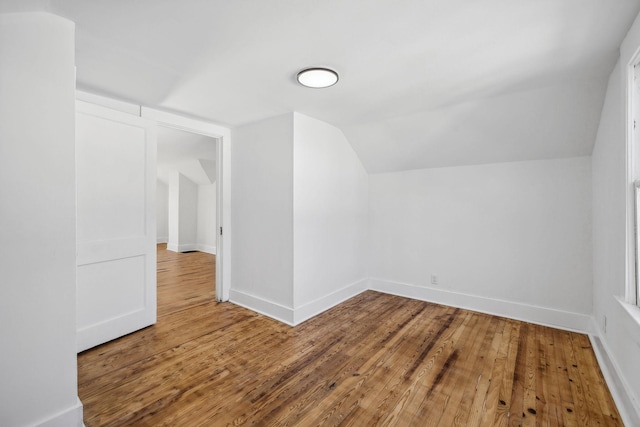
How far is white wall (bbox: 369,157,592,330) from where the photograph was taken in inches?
110

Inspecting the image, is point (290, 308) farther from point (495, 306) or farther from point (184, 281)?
point (184, 281)

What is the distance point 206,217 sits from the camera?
25.6ft

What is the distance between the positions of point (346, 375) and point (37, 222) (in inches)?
82.5

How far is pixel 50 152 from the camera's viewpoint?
145cm

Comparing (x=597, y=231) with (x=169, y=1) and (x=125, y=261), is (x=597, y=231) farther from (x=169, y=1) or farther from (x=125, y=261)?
(x=125, y=261)

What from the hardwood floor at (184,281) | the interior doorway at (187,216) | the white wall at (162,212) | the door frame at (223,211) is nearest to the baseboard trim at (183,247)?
the interior doorway at (187,216)

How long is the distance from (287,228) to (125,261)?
1.59 m

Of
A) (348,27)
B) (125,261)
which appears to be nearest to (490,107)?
(348,27)

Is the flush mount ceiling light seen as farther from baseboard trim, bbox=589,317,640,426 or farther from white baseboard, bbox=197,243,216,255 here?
white baseboard, bbox=197,243,216,255

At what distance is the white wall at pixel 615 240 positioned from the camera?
157cm

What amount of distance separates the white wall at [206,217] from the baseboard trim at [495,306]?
525cm

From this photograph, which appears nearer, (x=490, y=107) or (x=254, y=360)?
(x=254, y=360)

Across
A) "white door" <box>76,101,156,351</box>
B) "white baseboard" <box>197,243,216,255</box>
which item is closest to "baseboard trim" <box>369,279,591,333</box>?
"white door" <box>76,101,156,351</box>

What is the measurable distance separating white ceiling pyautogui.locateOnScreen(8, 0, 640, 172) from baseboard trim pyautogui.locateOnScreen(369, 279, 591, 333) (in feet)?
5.34
